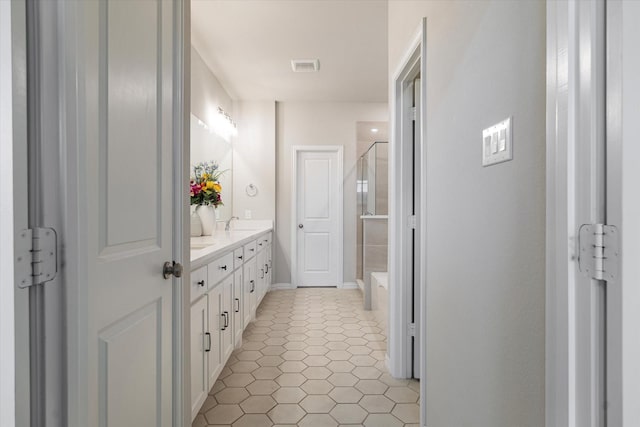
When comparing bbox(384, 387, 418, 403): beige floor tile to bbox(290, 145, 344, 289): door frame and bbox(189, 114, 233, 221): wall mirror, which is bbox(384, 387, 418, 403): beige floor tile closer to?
bbox(189, 114, 233, 221): wall mirror

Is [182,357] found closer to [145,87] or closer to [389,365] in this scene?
[145,87]

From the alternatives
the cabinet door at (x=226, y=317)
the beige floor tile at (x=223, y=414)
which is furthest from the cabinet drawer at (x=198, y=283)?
the beige floor tile at (x=223, y=414)

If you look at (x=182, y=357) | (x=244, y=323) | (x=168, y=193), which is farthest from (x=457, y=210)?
(x=244, y=323)

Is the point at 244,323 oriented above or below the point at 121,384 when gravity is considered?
below

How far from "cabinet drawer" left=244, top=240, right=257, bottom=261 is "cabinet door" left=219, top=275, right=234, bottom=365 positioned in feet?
1.84

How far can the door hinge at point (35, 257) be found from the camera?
65 cm

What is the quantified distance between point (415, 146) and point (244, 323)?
6.09 feet

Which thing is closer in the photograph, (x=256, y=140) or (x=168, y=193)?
(x=168, y=193)

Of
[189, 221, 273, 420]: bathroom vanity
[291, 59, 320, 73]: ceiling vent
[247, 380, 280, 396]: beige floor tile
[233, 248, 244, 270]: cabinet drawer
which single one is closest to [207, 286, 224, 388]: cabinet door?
[189, 221, 273, 420]: bathroom vanity

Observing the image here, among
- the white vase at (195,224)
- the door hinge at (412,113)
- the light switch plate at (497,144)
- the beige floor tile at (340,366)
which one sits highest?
the door hinge at (412,113)

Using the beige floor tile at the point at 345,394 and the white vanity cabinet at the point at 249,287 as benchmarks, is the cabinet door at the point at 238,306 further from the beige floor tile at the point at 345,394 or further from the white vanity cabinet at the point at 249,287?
the beige floor tile at the point at 345,394

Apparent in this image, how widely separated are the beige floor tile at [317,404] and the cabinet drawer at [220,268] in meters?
0.81

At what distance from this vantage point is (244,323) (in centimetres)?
306

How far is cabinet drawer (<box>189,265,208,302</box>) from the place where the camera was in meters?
1.71
